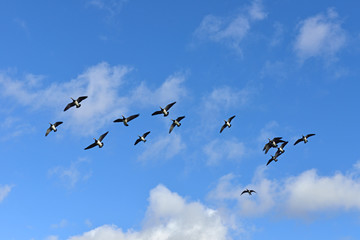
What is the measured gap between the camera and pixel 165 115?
65.1 m

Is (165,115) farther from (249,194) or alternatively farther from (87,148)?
(249,194)

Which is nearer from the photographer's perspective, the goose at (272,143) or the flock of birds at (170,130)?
the flock of birds at (170,130)

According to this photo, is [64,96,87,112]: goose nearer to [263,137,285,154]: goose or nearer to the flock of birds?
the flock of birds

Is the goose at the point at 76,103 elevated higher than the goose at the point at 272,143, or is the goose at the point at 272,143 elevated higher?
the goose at the point at 76,103

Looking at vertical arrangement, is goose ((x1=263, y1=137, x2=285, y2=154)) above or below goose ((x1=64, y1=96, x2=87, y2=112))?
below

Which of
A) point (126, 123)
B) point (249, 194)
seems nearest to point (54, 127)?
point (126, 123)

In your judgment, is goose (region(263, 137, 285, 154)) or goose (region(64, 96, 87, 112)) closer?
goose (region(64, 96, 87, 112))

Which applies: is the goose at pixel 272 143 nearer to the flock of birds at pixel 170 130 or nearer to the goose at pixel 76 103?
the flock of birds at pixel 170 130

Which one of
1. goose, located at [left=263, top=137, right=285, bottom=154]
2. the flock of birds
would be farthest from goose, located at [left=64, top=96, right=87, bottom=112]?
goose, located at [left=263, top=137, right=285, bottom=154]

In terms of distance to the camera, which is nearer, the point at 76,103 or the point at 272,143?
the point at 76,103

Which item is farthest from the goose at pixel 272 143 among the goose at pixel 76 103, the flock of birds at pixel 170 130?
the goose at pixel 76 103

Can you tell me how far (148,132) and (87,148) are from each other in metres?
9.32

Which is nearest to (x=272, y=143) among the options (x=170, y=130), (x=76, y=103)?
(x=170, y=130)

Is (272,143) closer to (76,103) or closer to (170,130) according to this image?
(170,130)
